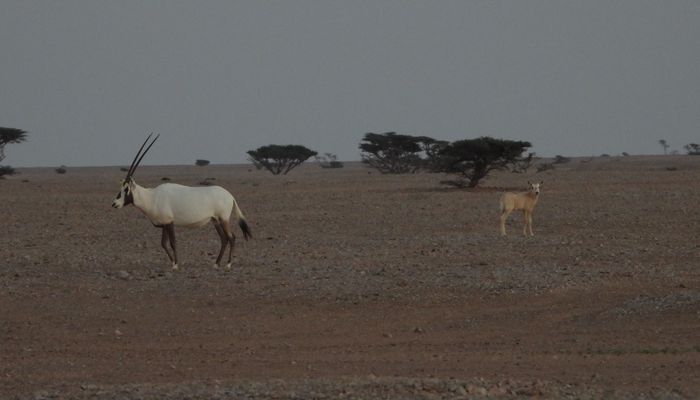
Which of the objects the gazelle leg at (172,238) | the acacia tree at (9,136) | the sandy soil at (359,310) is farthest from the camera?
the acacia tree at (9,136)

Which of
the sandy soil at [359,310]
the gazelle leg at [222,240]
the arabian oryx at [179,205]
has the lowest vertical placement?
the sandy soil at [359,310]

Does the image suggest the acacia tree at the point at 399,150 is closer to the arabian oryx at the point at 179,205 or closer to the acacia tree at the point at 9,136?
the acacia tree at the point at 9,136

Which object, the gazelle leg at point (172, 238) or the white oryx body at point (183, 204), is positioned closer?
the gazelle leg at point (172, 238)

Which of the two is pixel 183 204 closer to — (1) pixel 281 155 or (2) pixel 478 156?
(2) pixel 478 156

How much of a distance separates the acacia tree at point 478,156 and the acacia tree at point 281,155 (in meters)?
29.8

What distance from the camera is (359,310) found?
43.4 feet

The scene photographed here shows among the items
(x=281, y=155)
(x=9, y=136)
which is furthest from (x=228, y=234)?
(x=281, y=155)

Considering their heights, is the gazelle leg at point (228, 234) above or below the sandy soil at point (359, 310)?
above

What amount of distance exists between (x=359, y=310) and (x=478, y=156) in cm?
2637

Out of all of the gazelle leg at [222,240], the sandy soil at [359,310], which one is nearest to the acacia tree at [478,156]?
the sandy soil at [359,310]

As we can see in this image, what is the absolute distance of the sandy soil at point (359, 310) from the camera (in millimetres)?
9180

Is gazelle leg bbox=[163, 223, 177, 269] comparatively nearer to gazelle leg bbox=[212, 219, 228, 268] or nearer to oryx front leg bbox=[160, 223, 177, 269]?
oryx front leg bbox=[160, 223, 177, 269]

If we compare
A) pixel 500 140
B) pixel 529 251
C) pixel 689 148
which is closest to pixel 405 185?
pixel 500 140

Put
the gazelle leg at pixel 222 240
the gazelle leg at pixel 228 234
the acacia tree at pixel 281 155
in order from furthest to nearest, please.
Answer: the acacia tree at pixel 281 155 < the gazelle leg at pixel 228 234 < the gazelle leg at pixel 222 240
